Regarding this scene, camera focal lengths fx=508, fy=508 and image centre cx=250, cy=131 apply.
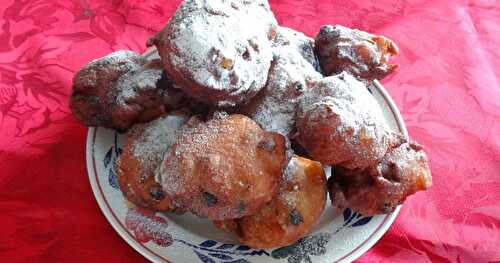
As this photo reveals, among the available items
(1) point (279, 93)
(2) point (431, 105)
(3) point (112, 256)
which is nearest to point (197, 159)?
(1) point (279, 93)

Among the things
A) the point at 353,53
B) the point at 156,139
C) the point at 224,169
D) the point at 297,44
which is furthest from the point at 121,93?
the point at 353,53

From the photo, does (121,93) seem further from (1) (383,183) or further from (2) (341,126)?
(1) (383,183)

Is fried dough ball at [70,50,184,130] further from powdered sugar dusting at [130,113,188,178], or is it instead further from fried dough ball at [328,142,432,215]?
fried dough ball at [328,142,432,215]

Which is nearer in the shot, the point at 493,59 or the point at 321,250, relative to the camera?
the point at 321,250

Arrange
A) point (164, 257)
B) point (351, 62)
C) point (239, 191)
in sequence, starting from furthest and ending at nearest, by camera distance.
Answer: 1. point (351, 62)
2. point (164, 257)
3. point (239, 191)

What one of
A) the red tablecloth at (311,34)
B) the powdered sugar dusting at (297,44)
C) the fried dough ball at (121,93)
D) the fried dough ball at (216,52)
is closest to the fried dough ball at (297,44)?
the powdered sugar dusting at (297,44)

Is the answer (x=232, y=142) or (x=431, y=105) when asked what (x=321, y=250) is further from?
(x=431, y=105)

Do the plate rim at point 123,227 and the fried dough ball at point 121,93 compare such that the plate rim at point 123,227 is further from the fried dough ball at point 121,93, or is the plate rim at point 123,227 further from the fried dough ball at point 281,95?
the fried dough ball at point 281,95
